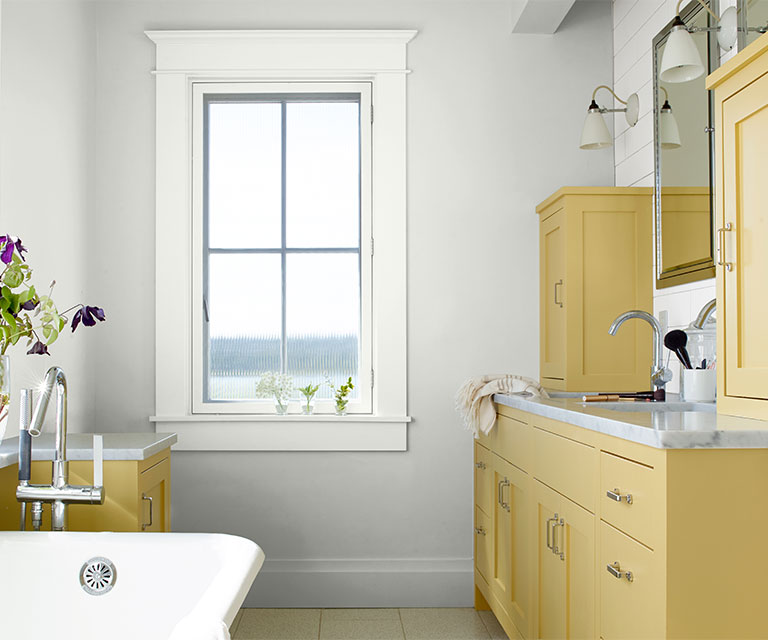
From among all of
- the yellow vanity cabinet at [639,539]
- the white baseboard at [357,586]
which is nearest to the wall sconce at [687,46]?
the yellow vanity cabinet at [639,539]

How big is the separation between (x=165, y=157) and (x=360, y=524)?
1.88 m

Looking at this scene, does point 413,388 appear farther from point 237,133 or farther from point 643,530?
point 643,530

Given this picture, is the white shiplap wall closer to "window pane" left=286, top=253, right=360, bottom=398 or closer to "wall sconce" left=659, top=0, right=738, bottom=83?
"wall sconce" left=659, top=0, right=738, bottom=83

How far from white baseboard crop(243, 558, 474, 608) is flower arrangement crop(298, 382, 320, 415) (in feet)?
2.22

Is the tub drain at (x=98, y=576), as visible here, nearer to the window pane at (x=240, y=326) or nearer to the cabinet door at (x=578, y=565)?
the cabinet door at (x=578, y=565)

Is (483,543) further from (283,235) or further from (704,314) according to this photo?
(283,235)

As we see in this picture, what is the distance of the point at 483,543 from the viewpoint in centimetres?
316

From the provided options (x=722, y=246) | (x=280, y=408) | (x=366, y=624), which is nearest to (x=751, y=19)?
(x=722, y=246)

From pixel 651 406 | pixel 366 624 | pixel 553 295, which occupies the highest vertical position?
pixel 553 295

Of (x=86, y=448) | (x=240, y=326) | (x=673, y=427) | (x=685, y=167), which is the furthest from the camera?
(x=240, y=326)

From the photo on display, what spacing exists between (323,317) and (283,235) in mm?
430

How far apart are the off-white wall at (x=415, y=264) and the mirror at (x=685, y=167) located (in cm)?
59

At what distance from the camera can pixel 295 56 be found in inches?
136

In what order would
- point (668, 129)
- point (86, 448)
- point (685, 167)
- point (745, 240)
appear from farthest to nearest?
point (668, 129) → point (685, 167) → point (86, 448) → point (745, 240)
